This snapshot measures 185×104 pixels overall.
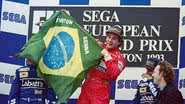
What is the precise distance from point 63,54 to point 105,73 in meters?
0.41

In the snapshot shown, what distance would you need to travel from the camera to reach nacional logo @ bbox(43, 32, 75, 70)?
18.4ft

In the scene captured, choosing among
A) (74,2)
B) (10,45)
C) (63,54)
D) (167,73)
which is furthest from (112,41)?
(10,45)

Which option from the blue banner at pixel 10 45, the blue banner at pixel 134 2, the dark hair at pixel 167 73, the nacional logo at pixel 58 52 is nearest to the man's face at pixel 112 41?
the nacional logo at pixel 58 52

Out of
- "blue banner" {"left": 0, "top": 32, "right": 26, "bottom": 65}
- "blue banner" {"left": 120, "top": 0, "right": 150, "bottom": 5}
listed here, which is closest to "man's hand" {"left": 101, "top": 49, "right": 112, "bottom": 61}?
"blue banner" {"left": 120, "top": 0, "right": 150, "bottom": 5}

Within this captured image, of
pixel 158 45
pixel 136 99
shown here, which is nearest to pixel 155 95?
pixel 136 99

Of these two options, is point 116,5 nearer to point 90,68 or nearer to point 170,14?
point 170,14

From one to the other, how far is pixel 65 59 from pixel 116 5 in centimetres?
113

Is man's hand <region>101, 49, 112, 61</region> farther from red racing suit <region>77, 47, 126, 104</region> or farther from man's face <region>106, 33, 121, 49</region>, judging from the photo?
man's face <region>106, 33, 121, 49</region>

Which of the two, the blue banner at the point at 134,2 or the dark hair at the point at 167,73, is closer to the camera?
the dark hair at the point at 167,73

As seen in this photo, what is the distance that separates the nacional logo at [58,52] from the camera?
561 centimetres

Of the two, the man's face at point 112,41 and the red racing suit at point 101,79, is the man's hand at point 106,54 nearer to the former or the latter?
the red racing suit at point 101,79

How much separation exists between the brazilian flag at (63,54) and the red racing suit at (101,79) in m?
0.09

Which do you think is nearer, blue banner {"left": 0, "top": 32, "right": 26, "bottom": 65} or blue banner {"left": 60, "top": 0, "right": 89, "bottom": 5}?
blue banner {"left": 60, "top": 0, "right": 89, "bottom": 5}

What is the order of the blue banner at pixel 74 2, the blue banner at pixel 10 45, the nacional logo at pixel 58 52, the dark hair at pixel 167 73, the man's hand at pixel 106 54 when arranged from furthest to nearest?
1. the blue banner at pixel 10 45
2. the blue banner at pixel 74 2
3. the nacional logo at pixel 58 52
4. the man's hand at pixel 106 54
5. the dark hair at pixel 167 73
